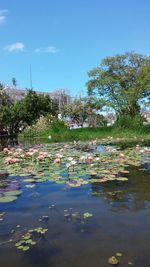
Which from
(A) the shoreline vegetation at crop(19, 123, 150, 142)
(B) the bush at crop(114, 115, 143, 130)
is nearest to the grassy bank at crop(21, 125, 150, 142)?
(A) the shoreline vegetation at crop(19, 123, 150, 142)

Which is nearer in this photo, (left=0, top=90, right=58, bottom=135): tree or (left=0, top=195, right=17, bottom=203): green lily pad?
(left=0, top=195, right=17, bottom=203): green lily pad

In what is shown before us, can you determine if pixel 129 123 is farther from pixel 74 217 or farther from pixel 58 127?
pixel 74 217

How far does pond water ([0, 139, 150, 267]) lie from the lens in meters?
2.56

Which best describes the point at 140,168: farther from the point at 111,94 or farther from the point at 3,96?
the point at 3,96

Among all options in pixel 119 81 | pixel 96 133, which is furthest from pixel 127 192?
pixel 119 81

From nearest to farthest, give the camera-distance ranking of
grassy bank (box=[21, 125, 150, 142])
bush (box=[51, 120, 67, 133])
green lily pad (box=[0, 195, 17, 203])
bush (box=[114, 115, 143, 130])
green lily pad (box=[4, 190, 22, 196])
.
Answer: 1. green lily pad (box=[0, 195, 17, 203])
2. green lily pad (box=[4, 190, 22, 196])
3. grassy bank (box=[21, 125, 150, 142])
4. bush (box=[114, 115, 143, 130])
5. bush (box=[51, 120, 67, 133])

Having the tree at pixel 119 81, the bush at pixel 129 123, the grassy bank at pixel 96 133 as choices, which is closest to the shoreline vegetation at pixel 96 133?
the grassy bank at pixel 96 133

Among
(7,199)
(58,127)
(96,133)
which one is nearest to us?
(7,199)

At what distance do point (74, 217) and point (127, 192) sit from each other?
1203 mm

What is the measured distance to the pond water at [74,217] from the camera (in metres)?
2.56

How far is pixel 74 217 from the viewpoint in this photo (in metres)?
3.45

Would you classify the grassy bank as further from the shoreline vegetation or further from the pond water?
the pond water

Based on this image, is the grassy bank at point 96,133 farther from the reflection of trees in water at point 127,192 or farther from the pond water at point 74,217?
the reflection of trees in water at point 127,192

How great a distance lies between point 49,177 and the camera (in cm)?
553
